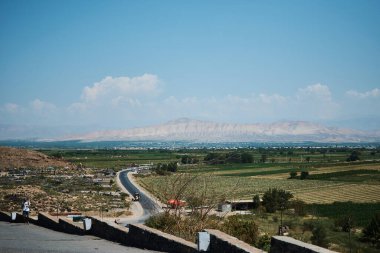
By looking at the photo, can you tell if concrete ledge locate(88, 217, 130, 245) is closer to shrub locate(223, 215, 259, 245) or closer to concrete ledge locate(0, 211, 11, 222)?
shrub locate(223, 215, 259, 245)

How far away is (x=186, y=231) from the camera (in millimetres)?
14133

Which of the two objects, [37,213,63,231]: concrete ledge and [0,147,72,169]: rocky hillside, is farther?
[0,147,72,169]: rocky hillside

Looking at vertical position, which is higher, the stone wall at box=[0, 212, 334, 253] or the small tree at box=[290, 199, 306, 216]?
the stone wall at box=[0, 212, 334, 253]

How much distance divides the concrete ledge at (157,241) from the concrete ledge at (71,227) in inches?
137

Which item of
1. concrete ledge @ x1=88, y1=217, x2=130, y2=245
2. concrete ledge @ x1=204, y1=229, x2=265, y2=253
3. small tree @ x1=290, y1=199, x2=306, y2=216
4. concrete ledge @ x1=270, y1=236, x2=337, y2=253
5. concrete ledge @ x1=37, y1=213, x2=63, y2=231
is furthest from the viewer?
small tree @ x1=290, y1=199, x2=306, y2=216

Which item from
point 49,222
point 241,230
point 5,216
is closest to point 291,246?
point 241,230

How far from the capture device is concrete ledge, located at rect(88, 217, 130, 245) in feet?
44.0

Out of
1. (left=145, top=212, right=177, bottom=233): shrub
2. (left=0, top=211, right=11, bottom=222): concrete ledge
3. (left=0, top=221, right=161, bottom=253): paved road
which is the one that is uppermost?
(left=145, top=212, right=177, bottom=233): shrub

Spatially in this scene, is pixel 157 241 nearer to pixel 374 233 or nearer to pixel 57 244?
pixel 57 244

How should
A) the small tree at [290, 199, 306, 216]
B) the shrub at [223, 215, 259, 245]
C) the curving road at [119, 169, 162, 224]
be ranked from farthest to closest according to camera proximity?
the small tree at [290, 199, 306, 216] < the curving road at [119, 169, 162, 224] < the shrub at [223, 215, 259, 245]

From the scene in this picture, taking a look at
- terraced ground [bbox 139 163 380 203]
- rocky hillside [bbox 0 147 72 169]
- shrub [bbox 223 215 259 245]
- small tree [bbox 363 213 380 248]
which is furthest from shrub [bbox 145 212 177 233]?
rocky hillside [bbox 0 147 72 169]

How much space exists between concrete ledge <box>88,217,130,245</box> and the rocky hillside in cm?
10294

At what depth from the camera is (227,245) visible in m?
9.30

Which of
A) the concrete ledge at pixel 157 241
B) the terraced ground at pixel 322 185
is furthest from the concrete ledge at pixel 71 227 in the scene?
the terraced ground at pixel 322 185
